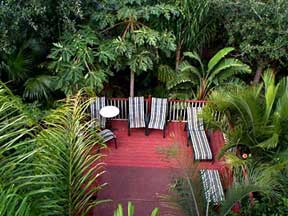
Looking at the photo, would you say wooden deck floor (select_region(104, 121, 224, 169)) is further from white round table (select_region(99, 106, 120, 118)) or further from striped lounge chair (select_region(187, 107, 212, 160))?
white round table (select_region(99, 106, 120, 118))

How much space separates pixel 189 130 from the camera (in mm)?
8766

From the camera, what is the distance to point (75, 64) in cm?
821

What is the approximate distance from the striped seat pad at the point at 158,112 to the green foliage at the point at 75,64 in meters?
1.54

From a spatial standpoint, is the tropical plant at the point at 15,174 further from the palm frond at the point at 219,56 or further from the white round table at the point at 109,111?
the palm frond at the point at 219,56

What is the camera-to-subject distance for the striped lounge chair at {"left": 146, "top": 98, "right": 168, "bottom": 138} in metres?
9.05

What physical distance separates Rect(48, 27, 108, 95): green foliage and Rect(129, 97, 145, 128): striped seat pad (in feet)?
3.75

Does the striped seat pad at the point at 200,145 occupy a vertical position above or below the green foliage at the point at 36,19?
below

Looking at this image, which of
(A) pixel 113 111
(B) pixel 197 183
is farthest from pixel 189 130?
(B) pixel 197 183

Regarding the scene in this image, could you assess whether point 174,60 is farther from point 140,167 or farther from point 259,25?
point 140,167

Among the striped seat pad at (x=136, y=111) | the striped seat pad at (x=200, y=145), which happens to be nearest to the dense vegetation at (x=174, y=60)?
the striped seat pad at (x=136, y=111)

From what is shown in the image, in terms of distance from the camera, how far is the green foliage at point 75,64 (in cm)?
817

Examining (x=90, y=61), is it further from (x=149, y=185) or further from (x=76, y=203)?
(x=76, y=203)

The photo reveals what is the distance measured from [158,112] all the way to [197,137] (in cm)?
123

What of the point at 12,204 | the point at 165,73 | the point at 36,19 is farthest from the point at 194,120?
the point at 12,204
